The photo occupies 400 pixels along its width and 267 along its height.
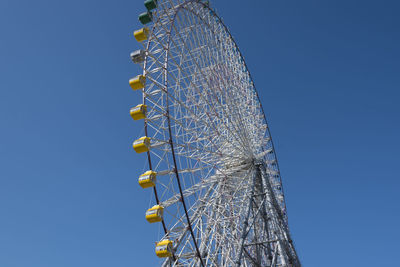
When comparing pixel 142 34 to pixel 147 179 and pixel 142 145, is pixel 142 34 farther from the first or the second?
pixel 147 179

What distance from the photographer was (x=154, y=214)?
13.1m

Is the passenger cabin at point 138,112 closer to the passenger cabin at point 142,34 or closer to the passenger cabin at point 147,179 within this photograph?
the passenger cabin at point 147,179

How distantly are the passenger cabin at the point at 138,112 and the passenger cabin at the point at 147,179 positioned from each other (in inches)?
94.2

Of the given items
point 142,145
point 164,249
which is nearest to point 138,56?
point 142,145

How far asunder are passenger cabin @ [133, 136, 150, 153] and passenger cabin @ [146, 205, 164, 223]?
95.3 inches

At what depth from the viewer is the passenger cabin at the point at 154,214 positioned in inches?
516

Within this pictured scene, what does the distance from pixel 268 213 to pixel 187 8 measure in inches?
498

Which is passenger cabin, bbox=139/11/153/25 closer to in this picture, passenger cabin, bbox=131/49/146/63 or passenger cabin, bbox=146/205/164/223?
passenger cabin, bbox=131/49/146/63

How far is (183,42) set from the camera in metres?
17.5

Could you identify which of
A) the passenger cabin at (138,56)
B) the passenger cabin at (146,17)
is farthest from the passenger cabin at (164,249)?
the passenger cabin at (146,17)

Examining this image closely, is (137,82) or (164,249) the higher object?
(137,82)

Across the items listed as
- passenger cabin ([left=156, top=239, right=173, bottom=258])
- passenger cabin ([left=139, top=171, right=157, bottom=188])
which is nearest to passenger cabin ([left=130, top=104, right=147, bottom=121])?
passenger cabin ([left=139, top=171, right=157, bottom=188])

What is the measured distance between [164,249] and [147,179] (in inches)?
111

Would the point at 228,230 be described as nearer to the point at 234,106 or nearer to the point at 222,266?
the point at 222,266
